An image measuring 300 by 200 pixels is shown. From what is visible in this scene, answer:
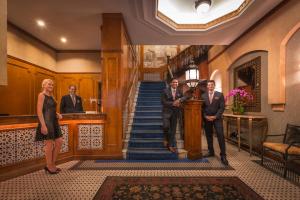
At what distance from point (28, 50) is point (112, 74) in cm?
344

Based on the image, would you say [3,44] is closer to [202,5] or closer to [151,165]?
[151,165]

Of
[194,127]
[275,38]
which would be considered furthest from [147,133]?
[275,38]

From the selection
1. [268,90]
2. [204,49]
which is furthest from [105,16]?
[204,49]

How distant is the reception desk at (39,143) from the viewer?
3428 millimetres

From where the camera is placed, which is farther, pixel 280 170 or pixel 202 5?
pixel 202 5

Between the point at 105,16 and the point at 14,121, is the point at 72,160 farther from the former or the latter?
the point at 105,16

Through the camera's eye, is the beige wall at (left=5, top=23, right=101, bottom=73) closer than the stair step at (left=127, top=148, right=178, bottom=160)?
No

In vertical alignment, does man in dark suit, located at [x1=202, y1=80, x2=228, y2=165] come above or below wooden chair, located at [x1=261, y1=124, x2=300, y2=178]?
above

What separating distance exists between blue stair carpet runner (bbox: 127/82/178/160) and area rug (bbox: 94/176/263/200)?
1.18 m

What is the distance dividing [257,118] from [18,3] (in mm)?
5971

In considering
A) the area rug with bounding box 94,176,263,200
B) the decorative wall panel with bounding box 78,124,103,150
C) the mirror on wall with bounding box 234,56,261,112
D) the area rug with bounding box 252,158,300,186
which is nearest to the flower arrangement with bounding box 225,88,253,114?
the mirror on wall with bounding box 234,56,261,112

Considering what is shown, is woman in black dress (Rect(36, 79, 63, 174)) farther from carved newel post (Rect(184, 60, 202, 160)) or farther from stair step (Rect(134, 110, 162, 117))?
stair step (Rect(134, 110, 162, 117))

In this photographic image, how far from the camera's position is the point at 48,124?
3447 millimetres

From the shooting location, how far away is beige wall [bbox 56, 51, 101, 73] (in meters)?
8.05
